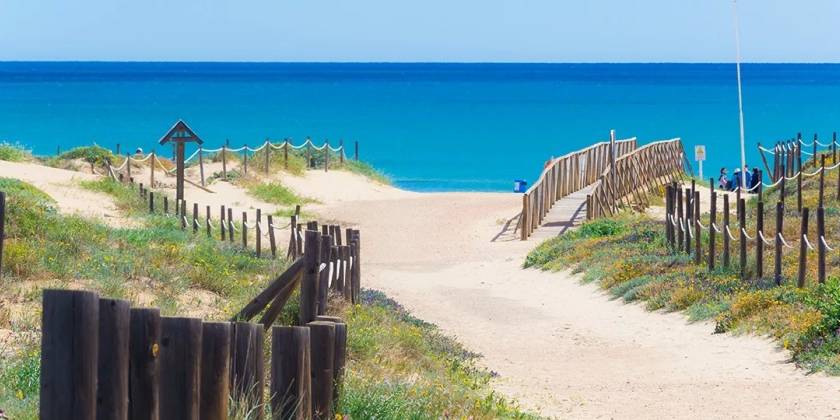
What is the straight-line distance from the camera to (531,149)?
7388cm

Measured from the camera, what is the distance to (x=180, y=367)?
5602 millimetres

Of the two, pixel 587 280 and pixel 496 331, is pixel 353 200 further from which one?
pixel 496 331

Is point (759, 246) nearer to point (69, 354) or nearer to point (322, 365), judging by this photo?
point (322, 365)

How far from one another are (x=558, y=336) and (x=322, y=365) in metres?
9.02

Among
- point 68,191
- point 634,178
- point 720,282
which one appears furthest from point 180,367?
point 634,178

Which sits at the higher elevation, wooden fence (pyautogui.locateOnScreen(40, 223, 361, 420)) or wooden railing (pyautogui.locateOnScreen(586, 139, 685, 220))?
wooden railing (pyautogui.locateOnScreen(586, 139, 685, 220))

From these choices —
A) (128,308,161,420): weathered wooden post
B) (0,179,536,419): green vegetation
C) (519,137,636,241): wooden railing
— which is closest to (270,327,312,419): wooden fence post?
(0,179,536,419): green vegetation

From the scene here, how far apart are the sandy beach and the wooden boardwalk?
0.76 meters

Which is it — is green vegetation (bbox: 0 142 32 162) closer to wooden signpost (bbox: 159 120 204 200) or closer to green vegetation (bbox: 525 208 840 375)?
wooden signpost (bbox: 159 120 204 200)

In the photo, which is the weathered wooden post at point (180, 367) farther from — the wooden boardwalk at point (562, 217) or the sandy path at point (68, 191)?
the wooden boardwalk at point (562, 217)

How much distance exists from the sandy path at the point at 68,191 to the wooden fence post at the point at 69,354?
53.6 feet

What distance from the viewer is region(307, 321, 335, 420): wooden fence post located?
703 centimetres

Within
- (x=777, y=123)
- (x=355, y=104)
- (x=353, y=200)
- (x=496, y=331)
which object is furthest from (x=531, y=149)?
(x=496, y=331)

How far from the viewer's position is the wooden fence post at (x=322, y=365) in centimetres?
703
